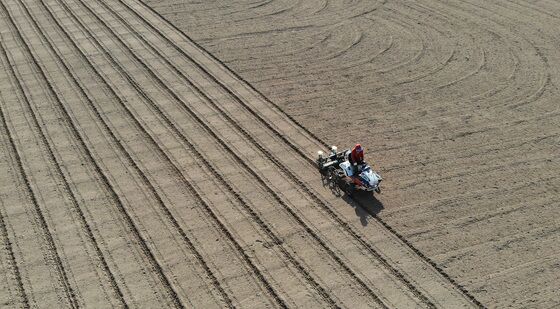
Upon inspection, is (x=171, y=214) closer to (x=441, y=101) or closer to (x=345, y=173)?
(x=345, y=173)

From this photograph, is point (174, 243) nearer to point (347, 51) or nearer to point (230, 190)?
point (230, 190)

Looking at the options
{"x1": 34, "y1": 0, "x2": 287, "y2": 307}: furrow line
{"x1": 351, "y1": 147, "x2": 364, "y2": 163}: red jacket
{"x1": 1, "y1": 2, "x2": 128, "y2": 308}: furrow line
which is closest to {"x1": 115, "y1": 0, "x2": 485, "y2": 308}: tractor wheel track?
{"x1": 351, "y1": 147, "x2": 364, "y2": 163}: red jacket

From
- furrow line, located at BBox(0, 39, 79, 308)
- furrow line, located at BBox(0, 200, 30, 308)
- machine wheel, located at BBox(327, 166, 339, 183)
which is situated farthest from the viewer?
machine wheel, located at BBox(327, 166, 339, 183)

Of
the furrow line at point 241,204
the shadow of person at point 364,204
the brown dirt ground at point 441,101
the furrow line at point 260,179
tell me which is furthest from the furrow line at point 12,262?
the brown dirt ground at point 441,101

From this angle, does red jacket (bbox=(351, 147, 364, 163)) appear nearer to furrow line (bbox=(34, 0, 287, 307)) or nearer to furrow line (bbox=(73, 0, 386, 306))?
furrow line (bbox=(73, 0, 386, 306))


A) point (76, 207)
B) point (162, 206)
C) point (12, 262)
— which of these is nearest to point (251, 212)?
point (162, 206)

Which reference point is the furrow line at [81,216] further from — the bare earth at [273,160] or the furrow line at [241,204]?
Answer: the furrow line at [241,204]
